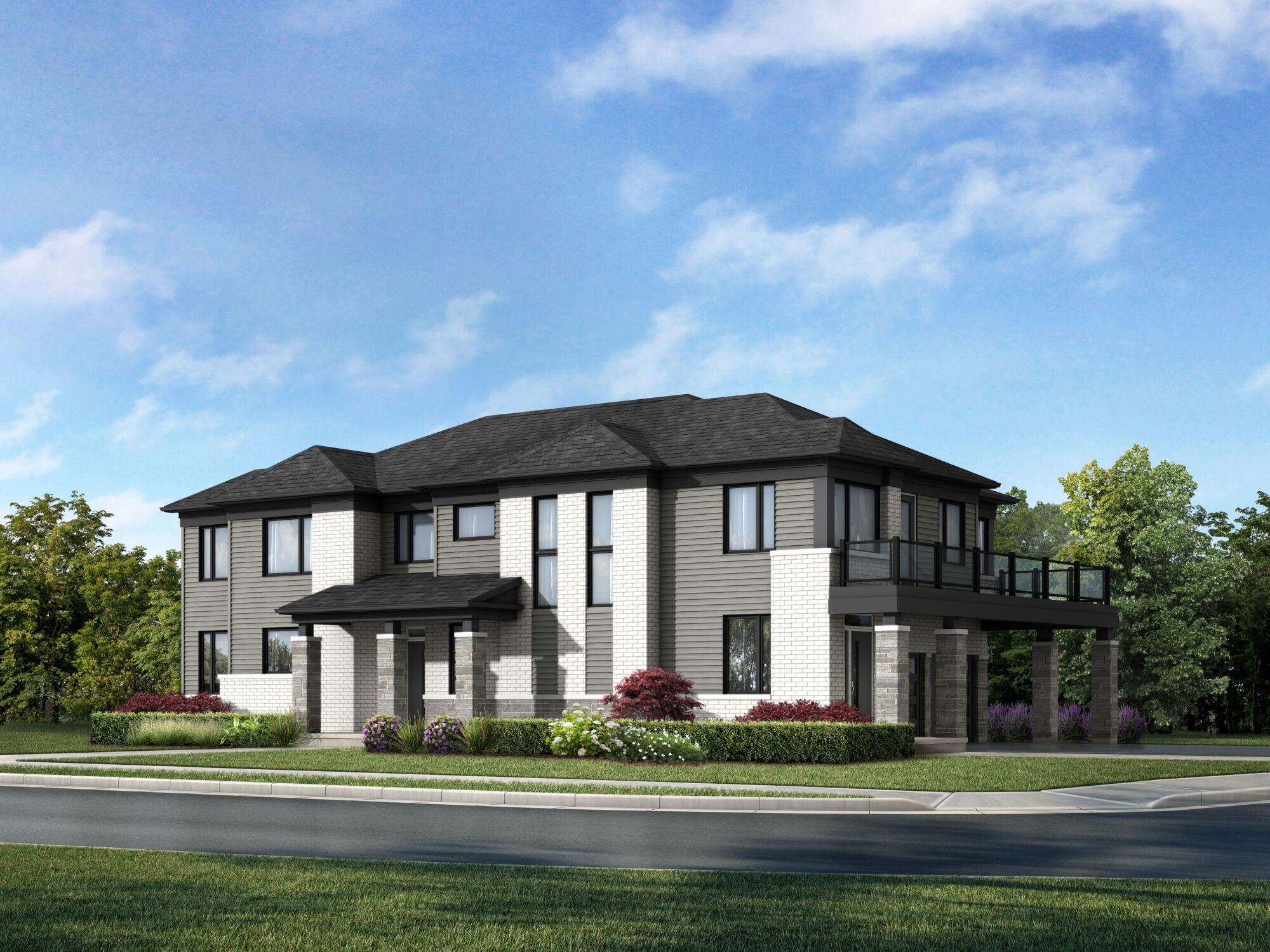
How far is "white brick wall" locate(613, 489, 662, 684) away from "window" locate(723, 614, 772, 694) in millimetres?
A: 1908

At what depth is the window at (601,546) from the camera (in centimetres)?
3388

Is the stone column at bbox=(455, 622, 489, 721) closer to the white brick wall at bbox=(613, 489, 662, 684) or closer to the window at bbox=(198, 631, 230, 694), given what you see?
the white brick wall at bbox=(613, 489, 662, 684)

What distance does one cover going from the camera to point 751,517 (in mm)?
32250

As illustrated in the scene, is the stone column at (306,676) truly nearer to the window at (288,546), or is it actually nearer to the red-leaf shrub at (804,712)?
the window at (288,546)

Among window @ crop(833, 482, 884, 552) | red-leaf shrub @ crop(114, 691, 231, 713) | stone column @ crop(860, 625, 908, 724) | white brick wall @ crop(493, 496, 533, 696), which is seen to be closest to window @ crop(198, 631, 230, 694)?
red-leaf shrub @ crop(114, 691, 231, 713)

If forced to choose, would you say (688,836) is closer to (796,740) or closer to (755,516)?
(796,740)

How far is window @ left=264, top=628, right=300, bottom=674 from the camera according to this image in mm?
39219

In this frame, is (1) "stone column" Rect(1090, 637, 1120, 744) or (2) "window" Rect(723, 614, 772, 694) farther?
(1) "stone column" Rect(1090, 637, 1120, 744)

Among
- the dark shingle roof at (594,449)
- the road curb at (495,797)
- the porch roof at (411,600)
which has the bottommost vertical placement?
the road curb at (495,797)

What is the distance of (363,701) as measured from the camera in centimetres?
3734

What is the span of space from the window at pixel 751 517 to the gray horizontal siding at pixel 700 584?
24 cm

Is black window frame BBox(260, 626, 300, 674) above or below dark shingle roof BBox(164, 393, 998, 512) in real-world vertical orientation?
below

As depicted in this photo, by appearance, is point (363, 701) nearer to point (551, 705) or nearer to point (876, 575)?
point (551, 705)

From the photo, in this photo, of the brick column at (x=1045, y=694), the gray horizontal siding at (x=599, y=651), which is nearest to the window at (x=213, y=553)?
the gray horizontal siding at (x=599, y=651)
